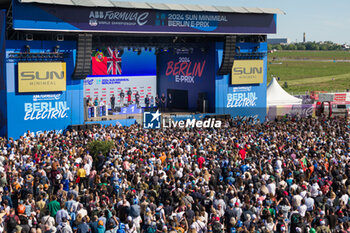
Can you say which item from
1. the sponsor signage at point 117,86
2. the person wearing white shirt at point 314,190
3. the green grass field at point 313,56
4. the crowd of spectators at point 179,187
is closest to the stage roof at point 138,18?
the sponsor signage at point 117,86

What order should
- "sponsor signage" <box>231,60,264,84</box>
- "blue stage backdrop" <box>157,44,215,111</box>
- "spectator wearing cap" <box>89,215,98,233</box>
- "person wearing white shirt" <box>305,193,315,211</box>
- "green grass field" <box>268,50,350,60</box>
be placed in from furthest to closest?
"green grass field" <box>268,50,350,60</box> < "blue stage backdrop" <box>157,44,215,111</box> < "sponsor signage" <box>231,60,264,84</box> < "person wearing white shirt" <box>305,193,315,211</box> < "spectator wearing cap" <box>89,215,98,233</box>

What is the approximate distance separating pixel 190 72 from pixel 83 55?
1001cm

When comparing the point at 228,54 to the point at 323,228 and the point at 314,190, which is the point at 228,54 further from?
the point at 323,228

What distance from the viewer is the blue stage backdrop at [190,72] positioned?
116 ft

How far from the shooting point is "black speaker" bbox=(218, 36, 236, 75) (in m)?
34.1

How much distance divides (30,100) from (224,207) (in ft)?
60.2

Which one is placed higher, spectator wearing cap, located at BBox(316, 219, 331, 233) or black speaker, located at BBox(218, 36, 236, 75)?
black speaker, located at BBox(218, 36, 236, 75)

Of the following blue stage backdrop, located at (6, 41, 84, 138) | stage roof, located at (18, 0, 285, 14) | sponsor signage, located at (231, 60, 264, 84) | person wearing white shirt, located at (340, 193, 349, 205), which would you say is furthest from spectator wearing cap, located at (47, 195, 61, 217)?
sponsor signage, located at (231, 60, 264, 84)

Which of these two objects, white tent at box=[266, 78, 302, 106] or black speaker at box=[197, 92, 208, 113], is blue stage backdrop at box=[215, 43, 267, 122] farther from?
white tent at box=[266, 78, 302, 106]

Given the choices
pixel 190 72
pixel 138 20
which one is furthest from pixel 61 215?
pixel 190 72

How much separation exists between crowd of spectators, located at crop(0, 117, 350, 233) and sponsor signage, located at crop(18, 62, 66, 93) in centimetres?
701

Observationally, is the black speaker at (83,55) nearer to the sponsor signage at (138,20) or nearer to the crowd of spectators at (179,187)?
the sponsor signage at (138,20)

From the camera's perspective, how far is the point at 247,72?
3569cm

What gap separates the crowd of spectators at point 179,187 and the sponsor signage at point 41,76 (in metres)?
7.01
